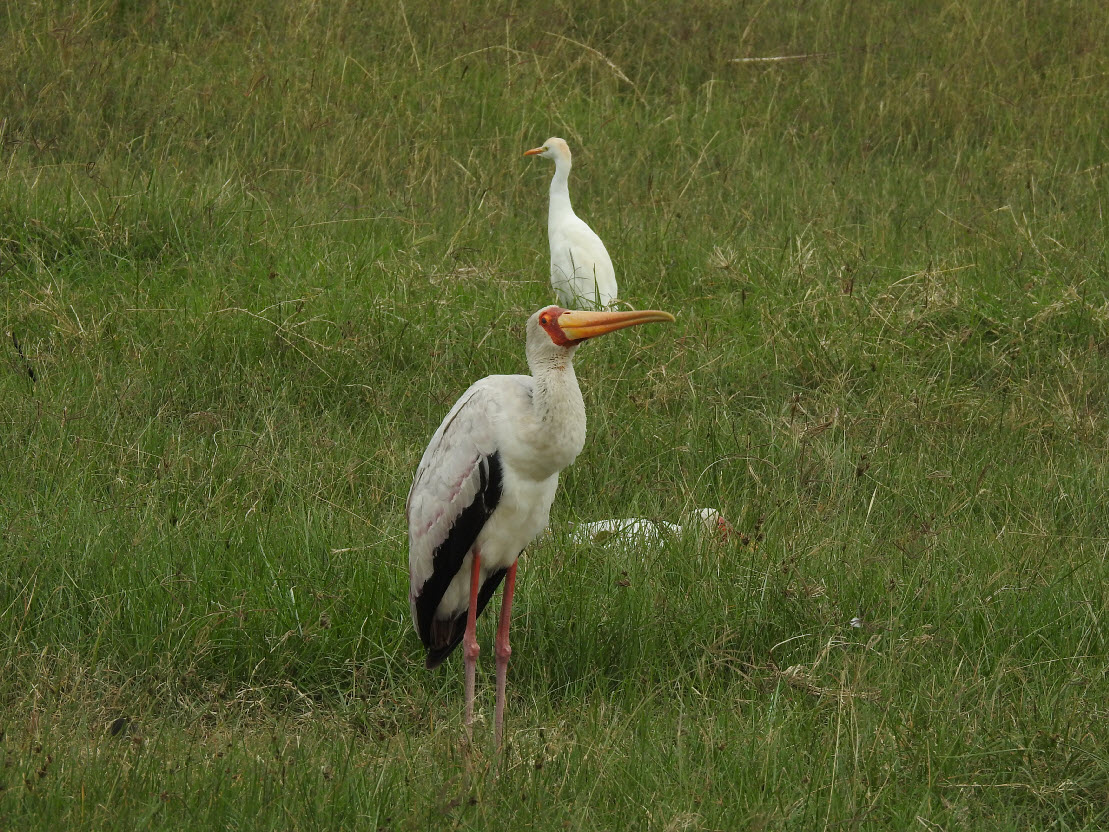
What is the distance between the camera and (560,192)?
647 centimetres

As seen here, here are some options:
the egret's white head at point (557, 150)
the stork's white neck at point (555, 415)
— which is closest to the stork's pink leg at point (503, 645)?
the stork's white neck at point (555, 415)

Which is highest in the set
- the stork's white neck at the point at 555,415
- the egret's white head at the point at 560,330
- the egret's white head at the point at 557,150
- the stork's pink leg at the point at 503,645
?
the egret's white head at the point at 560,330

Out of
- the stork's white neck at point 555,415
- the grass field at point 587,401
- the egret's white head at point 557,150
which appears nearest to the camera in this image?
the grass field at point 587,401

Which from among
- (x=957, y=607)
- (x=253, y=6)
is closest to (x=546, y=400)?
(x=957, y=607)

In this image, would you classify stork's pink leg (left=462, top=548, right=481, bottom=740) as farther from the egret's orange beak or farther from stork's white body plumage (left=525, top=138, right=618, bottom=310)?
stork's white body plumage (left=525, top=138, right=618, bottom=310)

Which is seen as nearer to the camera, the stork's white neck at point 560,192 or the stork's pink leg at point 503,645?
the stork's pink leg at point 503,645

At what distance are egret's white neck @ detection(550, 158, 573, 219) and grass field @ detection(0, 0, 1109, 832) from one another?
28cm

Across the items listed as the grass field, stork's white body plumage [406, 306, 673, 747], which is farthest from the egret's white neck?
stork's white body plumage [406, 306, 673, 747]

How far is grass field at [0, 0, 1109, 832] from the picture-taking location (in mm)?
3010

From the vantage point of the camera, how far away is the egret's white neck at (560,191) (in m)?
6.37

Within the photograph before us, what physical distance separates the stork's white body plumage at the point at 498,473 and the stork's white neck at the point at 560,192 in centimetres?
296

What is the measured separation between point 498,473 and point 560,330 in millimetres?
370

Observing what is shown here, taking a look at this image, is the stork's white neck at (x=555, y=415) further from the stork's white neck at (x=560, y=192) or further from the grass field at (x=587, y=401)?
the stork's white neck at (x=560, y=192)

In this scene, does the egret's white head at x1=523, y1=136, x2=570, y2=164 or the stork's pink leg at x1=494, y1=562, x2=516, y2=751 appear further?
the egret's white head at x1=523, y1=136, x2=570, y2=164
